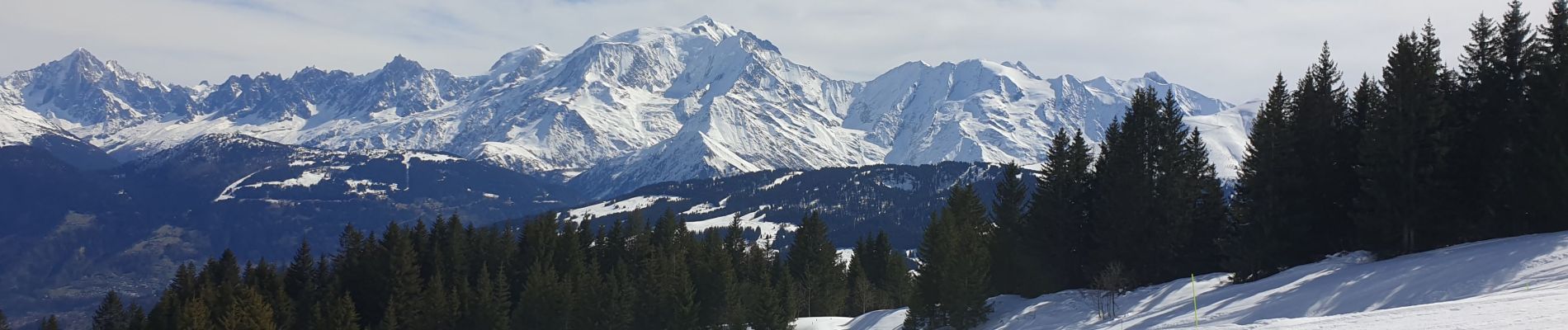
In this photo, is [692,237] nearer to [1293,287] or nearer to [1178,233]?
[1178,233]

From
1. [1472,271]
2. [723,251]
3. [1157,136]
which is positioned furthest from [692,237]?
[1472,271]

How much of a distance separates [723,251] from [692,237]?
1558 cm

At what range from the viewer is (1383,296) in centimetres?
4116

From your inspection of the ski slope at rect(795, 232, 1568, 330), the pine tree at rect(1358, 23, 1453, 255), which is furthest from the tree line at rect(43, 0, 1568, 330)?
the ski slope at rect(795, 232, 1568, 330)

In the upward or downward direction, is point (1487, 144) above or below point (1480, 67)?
below

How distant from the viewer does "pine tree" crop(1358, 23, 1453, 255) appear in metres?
55.2

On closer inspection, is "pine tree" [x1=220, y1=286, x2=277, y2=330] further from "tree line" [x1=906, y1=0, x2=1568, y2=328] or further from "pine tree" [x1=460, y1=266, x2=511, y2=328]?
"tree line" [x1=906, y1=0, x2=1568, y2=328]

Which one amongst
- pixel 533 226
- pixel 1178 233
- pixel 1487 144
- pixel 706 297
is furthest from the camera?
pixel 533 226

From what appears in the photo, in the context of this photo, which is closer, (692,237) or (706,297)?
(706,297)

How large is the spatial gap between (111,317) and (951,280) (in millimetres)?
92585

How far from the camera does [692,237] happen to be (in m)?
119

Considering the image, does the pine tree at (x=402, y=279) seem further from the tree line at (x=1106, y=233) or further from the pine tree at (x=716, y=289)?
the pine tree at (x=716, y=289)

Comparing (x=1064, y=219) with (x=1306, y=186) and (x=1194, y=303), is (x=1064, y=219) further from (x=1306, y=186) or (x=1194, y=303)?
(x=1194, y=303)

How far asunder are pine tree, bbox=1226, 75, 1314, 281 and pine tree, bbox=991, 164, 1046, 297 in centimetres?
1509
